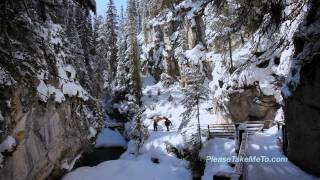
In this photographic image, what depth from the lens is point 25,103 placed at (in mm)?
17547

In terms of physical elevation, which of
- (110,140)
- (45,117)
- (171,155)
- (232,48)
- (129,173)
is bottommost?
(110,140)

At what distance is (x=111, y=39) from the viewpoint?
238ft

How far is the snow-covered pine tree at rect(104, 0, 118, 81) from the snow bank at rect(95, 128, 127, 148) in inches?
802

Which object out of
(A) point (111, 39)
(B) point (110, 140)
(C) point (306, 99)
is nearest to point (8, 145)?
(C) point (306, 99)

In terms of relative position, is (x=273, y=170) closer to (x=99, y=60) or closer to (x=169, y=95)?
(x=169, y=95)

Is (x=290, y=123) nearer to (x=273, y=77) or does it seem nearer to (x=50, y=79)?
(x=50, y=79)

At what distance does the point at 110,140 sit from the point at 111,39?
27969 mm

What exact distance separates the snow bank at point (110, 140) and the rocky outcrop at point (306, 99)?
37.7 metres

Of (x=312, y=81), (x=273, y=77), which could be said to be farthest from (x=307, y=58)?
(x=273, y=77)

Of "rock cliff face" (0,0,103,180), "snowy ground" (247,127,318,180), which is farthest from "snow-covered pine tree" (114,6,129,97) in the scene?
"snowy ground" (247,127,318,180)

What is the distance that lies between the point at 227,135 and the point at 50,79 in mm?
11842

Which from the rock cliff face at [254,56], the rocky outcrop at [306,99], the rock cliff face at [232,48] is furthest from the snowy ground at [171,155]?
the rock cliff face at [232,48]

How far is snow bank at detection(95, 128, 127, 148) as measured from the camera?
4875 centimetres

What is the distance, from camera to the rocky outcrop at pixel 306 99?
1066 cm
